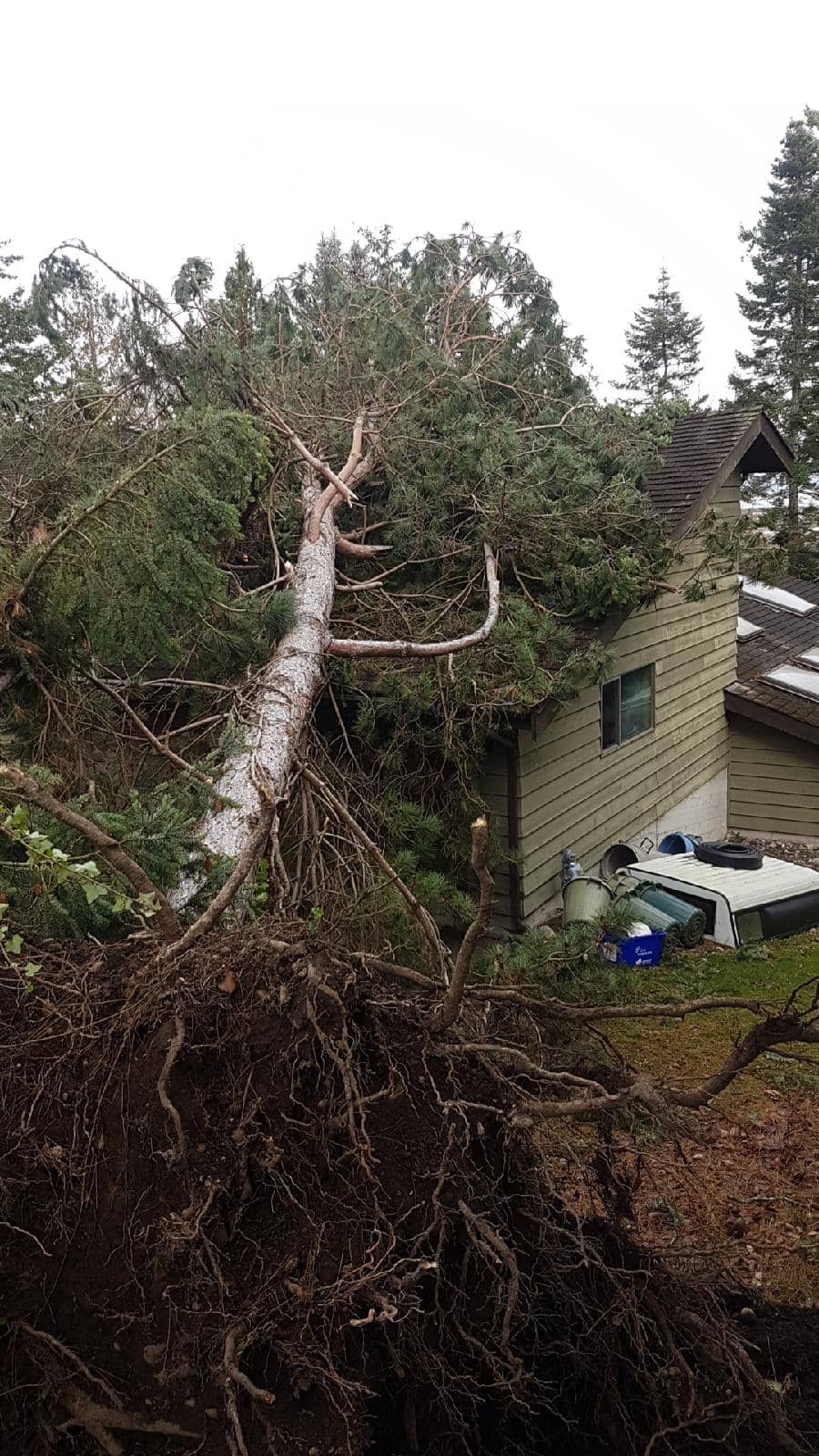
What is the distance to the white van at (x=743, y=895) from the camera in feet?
28.8

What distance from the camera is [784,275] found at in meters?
30.2

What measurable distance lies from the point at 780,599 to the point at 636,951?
12.4m

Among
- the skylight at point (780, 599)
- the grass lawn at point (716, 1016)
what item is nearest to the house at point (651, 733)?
the grass lawn at point (716, 1016)

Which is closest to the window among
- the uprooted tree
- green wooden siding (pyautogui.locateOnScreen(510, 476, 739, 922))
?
green wooden siding (pyautogui.locateOnScreen(510, 476, 739, 922))

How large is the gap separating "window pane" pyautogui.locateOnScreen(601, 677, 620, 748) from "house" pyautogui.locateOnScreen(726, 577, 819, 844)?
3544 millimetres

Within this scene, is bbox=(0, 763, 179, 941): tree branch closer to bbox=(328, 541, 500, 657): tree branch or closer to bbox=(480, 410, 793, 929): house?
bbox=(328, 541, 500, 657): tree branch

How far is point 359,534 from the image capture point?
26.8 ft

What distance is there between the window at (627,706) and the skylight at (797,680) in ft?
10.1

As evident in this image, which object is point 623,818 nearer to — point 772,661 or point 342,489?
point 342,489

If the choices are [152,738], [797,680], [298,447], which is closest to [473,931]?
[152,738]

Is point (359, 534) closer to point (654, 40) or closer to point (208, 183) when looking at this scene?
point (654, 40)

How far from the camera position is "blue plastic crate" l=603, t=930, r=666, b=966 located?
8164 millimetres

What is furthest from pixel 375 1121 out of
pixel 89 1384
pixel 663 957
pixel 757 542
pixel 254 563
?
pixel 757 542

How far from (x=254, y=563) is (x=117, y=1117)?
20.5 feet
